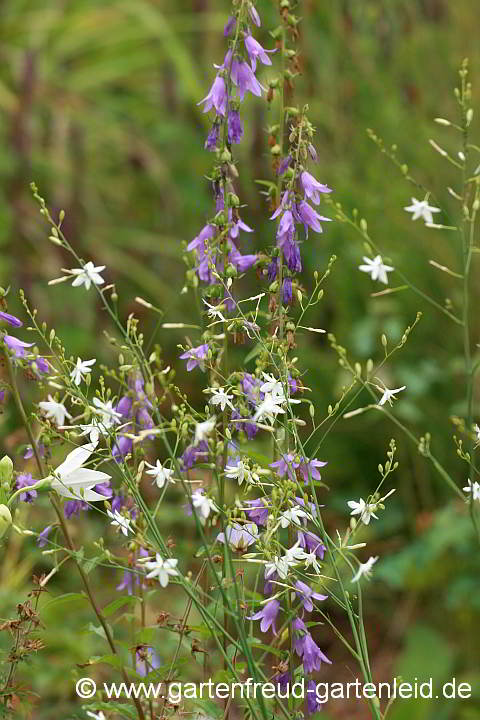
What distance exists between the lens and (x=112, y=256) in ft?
13.3

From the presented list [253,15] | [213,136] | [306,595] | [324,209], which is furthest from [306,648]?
[324,209]

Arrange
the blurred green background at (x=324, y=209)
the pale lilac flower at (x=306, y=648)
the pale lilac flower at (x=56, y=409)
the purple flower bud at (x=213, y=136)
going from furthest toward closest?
the blurred green background at (x=324, y=209), the purple flower bud at (x=213, y=136), the pale lilac flower at (x=306, y=648), the pale lilac flower at (x=56, y=409)

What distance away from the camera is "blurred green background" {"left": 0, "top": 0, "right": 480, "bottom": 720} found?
2922mm

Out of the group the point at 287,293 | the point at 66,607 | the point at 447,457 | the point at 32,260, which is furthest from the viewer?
the point at 32,260

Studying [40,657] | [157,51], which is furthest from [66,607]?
[157,51]

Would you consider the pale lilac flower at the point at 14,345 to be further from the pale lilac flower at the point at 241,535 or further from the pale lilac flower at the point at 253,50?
the pale lilac flower at the point at 253,50

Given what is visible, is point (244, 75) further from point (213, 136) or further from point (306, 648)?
point (306, 648)

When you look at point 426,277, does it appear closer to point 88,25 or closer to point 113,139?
point 113,139

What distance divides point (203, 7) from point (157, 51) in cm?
32

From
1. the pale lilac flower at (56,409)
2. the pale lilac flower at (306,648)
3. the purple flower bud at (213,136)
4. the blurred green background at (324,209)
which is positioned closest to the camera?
the pale lilac flower at (56,409)

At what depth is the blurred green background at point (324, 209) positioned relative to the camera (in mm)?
2922

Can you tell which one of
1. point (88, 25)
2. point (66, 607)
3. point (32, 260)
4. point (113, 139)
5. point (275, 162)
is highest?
point (275, 162)
